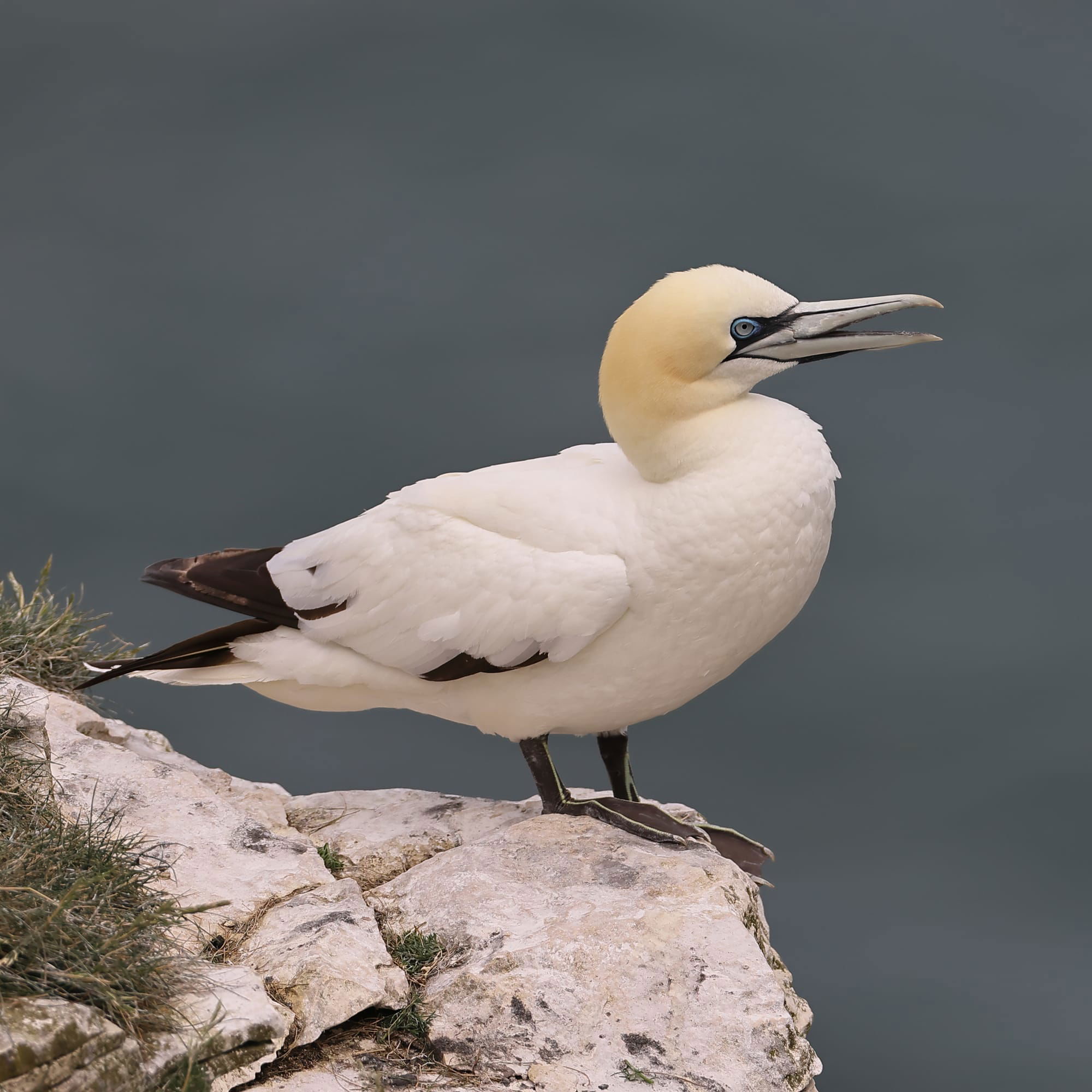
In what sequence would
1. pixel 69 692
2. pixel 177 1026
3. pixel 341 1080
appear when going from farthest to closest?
pixel 69 692 < pixel 341 1080 < pixel 177 1026

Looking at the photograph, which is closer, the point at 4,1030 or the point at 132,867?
the point at 4,1030

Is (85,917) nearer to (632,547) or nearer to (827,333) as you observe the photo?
(632,547)

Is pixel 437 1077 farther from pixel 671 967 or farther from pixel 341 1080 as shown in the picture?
pixel 671 967

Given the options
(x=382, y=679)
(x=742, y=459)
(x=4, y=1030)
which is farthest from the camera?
(x=382, y=679)

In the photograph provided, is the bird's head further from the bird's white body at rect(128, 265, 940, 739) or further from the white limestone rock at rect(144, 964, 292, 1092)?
the white limestone rock at rect(144, 964, 292, 1092)

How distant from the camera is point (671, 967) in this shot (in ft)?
16.3

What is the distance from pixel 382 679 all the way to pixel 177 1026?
6.35 ft

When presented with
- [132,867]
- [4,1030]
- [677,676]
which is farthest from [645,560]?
[4,1030]

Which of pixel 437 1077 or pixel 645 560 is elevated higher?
pixel 645 560

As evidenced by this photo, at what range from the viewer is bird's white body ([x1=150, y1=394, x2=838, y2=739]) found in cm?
533

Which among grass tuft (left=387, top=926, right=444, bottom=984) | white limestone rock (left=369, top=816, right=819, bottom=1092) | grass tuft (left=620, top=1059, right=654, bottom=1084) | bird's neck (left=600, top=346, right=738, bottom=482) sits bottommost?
grass tuft (left=620, top=1059, right=654, bottom=1084)

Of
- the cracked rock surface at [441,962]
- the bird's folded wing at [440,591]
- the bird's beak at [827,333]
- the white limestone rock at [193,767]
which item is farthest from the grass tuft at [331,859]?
the bird's beak at [827,333]

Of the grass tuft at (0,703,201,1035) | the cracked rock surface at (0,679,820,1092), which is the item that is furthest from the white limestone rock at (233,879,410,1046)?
the grass tuft at (0,703,201,1035)

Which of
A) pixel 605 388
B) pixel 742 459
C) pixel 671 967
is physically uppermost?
pixel 605 388
